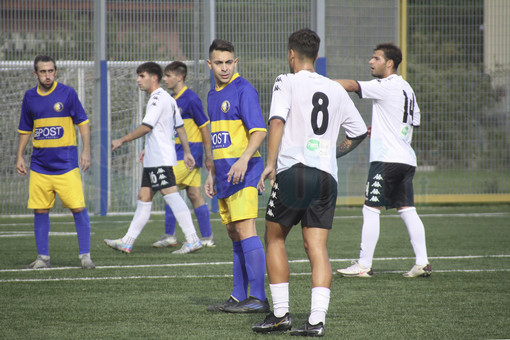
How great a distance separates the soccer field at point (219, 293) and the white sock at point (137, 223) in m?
0.20

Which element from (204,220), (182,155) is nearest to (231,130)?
(204,220)

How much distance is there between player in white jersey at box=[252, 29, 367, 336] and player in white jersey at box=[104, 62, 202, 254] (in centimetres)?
393

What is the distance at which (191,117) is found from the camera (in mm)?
9453

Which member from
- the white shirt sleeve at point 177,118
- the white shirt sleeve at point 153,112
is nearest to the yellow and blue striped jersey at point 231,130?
the white shirt sleeve at point 153,112

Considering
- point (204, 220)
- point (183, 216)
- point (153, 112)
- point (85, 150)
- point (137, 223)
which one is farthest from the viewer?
point (204, 220)

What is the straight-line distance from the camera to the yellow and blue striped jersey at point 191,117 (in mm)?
9156

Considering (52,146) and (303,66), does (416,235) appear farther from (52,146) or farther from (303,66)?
(52,146)

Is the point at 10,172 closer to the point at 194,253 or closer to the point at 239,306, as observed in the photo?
the point at 194,253

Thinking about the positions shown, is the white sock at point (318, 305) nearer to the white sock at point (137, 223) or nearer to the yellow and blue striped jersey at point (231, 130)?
the yellow and blue striped jersey at point (231, 130)

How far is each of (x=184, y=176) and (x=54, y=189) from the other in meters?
2.26

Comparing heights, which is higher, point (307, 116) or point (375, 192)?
point (307, 116)

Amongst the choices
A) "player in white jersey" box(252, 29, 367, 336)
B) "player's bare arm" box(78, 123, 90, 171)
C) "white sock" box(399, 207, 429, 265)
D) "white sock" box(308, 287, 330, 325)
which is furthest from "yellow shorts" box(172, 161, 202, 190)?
"white sock" box(308, 287, 330, 325)

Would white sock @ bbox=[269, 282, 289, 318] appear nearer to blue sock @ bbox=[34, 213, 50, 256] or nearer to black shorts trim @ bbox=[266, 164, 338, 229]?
black shorts trim @ bbox=[266, 164, 338, 229]

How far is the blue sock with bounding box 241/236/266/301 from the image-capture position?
5.23 m
